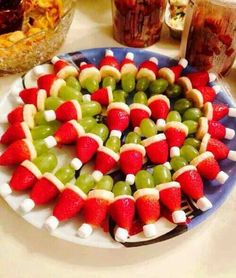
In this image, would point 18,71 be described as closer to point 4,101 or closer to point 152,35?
point 4,101

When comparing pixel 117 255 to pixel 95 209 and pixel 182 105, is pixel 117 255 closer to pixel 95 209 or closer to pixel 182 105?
pixel 95 209

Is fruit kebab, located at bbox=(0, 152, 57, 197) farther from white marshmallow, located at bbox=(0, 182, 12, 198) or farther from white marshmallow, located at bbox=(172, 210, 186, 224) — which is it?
white marshmallow, located at bbox=(172, 210, 186, 224)

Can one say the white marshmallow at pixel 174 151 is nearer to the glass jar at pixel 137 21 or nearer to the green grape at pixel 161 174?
the green grape at pixel 161 174

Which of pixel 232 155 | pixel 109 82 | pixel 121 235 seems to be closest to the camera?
pixel 121 235

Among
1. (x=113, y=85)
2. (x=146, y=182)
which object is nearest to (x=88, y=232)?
(x=146, y=182)

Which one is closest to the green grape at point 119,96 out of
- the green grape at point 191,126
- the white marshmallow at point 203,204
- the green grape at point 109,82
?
the green grape at point 109,82

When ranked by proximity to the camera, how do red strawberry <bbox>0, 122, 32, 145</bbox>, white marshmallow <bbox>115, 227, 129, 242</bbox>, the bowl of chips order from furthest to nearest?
the bowl of chips
red strawberry <bbox>0, 122, 32, 145</bbox>
white marshmallow <bbox>115, 227, 129, 242</bbox>

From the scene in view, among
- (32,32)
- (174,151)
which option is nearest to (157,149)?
(174,151)

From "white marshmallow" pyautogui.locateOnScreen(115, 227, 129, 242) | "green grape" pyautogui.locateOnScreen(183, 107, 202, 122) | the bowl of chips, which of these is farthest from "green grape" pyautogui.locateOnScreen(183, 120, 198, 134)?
the bowl of chips
